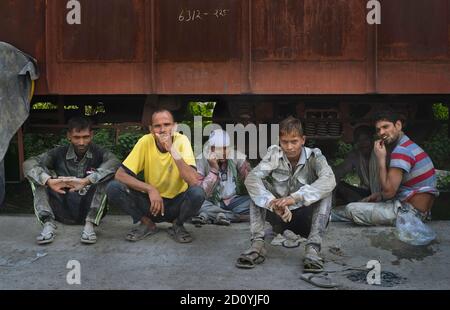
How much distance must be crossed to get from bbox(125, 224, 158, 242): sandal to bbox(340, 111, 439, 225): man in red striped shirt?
202cm

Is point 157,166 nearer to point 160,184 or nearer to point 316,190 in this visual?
point 160,184

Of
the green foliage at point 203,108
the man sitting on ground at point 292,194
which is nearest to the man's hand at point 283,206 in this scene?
the man sitting on ground at point 292,194

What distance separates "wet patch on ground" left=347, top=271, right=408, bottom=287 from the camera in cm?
423

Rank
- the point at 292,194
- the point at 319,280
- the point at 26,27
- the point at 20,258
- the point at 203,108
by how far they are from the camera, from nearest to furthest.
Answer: the point at 319,280
the point at 292,194
the point at 20,258
the point at 26,27
the point at 203,108

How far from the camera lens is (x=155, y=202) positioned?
487 centimetres

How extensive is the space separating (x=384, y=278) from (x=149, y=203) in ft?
6.81

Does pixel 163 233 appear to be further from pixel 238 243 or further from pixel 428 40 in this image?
pixel 428 40

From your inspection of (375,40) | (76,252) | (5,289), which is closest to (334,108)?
(375,40)

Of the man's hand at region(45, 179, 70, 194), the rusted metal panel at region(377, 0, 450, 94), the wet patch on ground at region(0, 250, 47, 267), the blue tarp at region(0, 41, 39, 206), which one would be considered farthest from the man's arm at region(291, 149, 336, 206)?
the blue tarp at region(0, 41, 39, 206)

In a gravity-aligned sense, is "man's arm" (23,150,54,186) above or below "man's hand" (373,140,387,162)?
below

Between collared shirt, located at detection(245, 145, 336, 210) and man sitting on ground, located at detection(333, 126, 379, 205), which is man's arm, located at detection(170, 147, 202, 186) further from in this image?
man sitting on ground, located at detection(333, 126, 379, 205)

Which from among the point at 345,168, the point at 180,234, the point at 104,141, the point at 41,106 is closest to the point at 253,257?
the point at 180,234

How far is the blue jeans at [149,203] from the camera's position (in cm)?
491

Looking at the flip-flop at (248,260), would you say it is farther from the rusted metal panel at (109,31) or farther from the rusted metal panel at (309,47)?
the rusted metal panel at (109,31)
